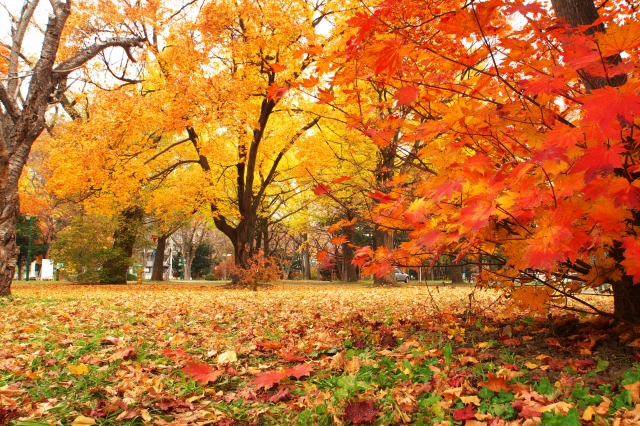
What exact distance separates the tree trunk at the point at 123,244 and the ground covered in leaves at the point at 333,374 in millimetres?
16250

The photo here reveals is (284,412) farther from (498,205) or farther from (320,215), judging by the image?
(320,215)

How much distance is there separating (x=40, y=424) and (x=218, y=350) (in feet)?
5.10

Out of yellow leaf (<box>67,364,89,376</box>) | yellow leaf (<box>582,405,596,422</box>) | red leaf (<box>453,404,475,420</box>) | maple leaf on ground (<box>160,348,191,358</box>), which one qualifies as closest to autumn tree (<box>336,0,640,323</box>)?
yellow leaf (<box>582,405,596,422</box>)

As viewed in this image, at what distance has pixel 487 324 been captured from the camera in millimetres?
3984

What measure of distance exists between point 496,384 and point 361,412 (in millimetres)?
755

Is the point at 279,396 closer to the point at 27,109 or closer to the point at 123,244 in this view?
the point at 27,109

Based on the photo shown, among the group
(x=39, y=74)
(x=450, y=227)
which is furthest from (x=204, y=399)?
(x=39, y=74)

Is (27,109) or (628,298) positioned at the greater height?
(27,109)

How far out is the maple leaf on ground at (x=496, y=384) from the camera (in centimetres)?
228

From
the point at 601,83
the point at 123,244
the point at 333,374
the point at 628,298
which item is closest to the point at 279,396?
the point at 333,374

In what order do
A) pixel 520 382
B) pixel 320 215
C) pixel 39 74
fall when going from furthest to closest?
pixel 320 215
pixel 39 74
pixel 520 382

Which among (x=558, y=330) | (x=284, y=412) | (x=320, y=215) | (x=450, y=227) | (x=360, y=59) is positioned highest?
(x=320, y=215)

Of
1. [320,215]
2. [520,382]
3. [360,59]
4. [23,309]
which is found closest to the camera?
[520,382]

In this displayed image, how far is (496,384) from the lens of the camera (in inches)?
91.0
